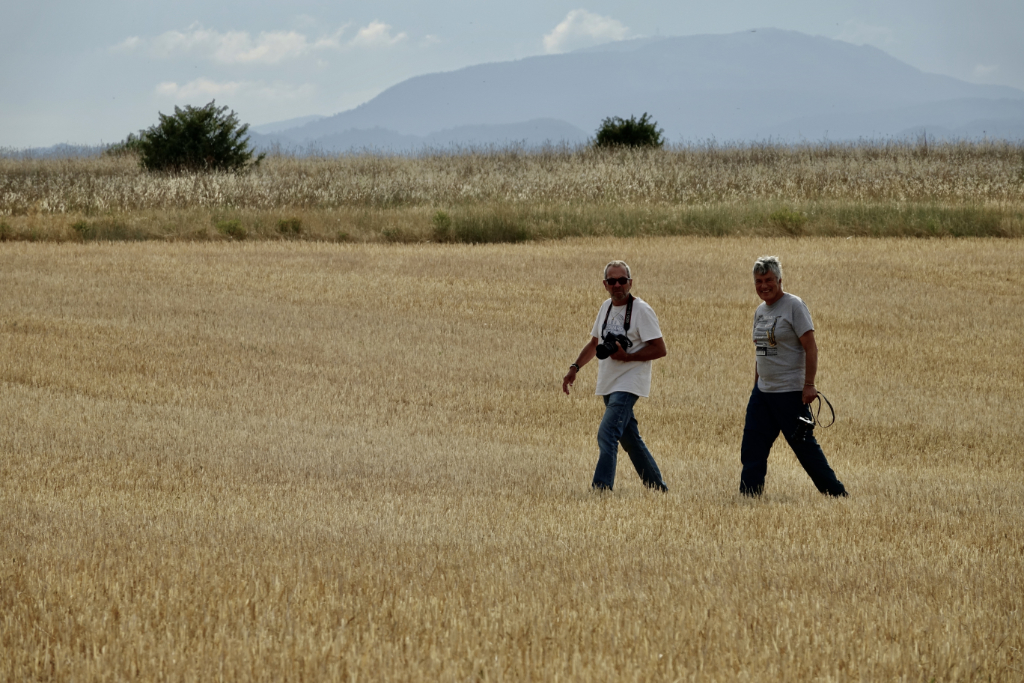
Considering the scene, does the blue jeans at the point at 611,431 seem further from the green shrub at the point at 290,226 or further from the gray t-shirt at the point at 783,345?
the green shrub at the point at 290,226

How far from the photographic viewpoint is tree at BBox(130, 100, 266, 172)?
1438 inches

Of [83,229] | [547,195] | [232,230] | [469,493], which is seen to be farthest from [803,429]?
[547,195]

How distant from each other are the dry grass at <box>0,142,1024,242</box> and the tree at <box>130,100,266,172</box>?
4.13 feet

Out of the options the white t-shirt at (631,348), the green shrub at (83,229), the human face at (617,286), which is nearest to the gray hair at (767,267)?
the white t-shirt at (631,348)

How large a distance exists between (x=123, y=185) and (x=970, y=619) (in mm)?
31816

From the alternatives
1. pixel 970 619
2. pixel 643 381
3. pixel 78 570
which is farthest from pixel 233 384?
pixel 970 619

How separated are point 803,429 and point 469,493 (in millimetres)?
2637

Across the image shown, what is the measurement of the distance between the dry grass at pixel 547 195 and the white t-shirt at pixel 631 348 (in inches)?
780

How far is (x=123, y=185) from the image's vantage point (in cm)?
3183

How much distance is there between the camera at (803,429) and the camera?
24.5 ft

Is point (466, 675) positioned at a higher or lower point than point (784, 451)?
higher

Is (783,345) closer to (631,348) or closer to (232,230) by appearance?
(631,348)

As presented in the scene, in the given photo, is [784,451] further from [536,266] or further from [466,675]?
[536,266]

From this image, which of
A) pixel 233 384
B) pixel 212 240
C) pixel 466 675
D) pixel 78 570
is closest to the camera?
pixel 466 675
